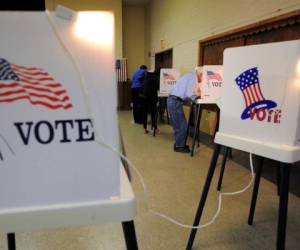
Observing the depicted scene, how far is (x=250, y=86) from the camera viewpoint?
94 cm

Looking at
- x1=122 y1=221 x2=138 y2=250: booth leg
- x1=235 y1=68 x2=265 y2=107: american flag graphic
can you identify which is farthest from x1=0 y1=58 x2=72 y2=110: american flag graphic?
x1=235 y1=68 x2=265 y2=107: american flag graphic

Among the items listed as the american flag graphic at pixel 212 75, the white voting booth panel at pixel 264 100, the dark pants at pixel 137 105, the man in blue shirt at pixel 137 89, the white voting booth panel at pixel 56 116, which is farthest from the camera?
the dark pants at pixel 137 105

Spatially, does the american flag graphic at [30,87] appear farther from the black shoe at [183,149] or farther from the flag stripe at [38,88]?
the black shoe at [183,149]

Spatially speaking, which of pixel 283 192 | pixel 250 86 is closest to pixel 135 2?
pixel 250 86

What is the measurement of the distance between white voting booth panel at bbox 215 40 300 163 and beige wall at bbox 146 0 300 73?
1.86 m

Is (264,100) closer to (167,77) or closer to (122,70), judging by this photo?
(167,77)

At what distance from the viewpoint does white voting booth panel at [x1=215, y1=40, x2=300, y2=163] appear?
84 centimetres

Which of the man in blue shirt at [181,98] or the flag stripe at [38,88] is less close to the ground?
the flag stripe at [38,88]

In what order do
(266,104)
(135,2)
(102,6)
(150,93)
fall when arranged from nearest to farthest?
(266,104), (150,93), (102,6), (135,2)

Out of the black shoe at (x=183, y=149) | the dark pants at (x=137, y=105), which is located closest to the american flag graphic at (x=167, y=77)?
the dark pants at (x=137, y=105)

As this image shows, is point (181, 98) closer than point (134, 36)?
Yes

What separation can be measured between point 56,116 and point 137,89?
4649 millimetres

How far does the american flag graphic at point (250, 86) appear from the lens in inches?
36.4

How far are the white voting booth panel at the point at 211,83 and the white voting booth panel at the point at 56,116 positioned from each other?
2571 millimetres
